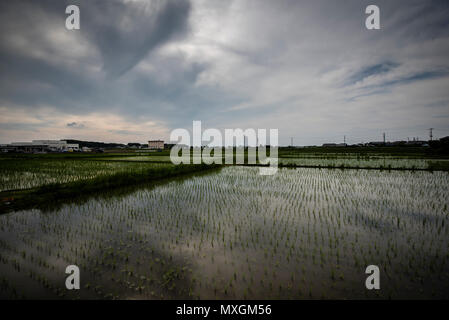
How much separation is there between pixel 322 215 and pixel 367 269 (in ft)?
9.76

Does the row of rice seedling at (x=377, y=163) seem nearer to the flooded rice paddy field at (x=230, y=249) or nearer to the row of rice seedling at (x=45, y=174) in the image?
the flooded rice paddy field at (x=230, y=249)

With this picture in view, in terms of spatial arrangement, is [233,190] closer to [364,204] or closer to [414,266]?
[364,204]

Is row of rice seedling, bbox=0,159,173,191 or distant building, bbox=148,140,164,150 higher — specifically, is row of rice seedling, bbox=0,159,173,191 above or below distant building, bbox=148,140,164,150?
below

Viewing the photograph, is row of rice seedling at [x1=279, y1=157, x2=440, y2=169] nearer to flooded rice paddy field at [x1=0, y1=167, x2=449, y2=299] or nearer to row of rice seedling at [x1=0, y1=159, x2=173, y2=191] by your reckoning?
flooded rice paddy field at [x1=0, y1=167, x2=449, y2=299]

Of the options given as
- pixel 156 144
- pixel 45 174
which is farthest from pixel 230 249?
pixel 156 144

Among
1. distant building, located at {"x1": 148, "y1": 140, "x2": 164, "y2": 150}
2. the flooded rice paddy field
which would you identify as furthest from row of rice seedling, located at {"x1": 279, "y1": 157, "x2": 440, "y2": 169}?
distant building, located at {"x1": 148, "y1": 140, "x2": 164, "y2": 150}

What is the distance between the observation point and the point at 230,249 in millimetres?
4465

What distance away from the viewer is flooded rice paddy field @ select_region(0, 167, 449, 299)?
316cm

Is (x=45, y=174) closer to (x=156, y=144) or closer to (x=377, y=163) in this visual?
(x=377, y=163)

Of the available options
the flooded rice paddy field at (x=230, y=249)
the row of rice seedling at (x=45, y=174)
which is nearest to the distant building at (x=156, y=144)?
the row of rice seedling at (x=45, y=174)

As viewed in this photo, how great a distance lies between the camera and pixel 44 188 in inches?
349

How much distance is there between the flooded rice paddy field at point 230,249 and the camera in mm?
3164

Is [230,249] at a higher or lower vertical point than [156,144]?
lower
